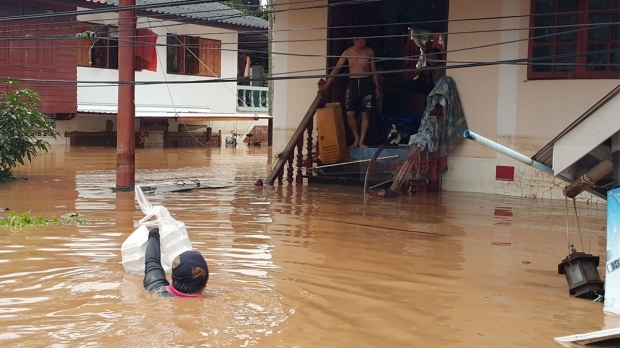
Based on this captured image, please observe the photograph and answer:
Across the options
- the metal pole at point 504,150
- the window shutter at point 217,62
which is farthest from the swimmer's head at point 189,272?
the window shutter at point 217,62

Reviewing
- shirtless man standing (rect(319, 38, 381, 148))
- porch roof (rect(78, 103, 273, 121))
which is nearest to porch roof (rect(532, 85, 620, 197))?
shirtless man standing (rect(319, 38, 381, 148))

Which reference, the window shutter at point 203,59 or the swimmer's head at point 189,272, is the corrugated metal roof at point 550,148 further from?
the window shutter at point 203,59

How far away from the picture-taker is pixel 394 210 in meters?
11.2

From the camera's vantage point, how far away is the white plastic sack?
6.32 meters

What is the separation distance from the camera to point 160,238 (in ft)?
21.1

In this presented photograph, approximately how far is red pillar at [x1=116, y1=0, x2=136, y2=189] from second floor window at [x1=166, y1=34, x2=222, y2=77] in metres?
15.8

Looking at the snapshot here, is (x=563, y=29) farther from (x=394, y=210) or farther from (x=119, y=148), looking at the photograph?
(x=119, y=148)

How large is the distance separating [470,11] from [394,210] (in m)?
4.12

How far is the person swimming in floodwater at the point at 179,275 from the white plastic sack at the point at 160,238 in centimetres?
19

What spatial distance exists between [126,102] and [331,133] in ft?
12.4

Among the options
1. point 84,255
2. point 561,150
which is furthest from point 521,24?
point 84,255

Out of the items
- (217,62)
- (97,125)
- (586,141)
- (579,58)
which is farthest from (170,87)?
(586,141)

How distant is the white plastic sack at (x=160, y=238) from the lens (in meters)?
6.32

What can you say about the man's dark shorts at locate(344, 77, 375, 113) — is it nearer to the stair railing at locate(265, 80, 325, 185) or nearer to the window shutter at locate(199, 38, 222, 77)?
the stair railing at locate(265, 80, 325, 185)
